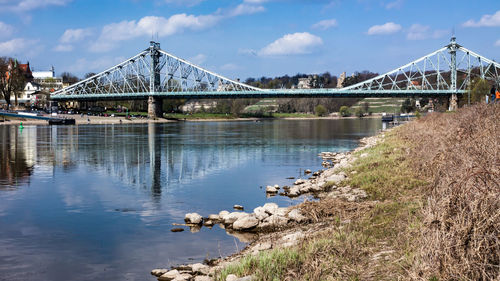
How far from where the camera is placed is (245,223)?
1131 cm

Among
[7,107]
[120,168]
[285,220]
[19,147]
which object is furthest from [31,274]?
[7,107]

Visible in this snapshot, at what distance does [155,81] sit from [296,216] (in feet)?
352

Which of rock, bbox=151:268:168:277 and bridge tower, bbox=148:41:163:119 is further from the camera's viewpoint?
bridge tower, bbox=148:41:163:119

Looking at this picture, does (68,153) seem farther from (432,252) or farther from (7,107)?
(7,107)

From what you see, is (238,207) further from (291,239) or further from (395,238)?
(395,238)

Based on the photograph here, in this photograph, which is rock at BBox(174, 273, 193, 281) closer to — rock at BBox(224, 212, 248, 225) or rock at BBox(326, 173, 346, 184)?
rock at BBox(224, 212, 248, 225)

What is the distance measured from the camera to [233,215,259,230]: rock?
11.3 metres

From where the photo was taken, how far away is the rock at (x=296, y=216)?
11.3 metres

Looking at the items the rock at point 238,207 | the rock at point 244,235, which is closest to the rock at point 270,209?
the rock at point 244,235

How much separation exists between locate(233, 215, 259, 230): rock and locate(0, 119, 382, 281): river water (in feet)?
1.14

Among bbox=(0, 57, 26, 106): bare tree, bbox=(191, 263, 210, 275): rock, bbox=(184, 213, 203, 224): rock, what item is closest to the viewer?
bbox=(191, 263, 210, 275): rock

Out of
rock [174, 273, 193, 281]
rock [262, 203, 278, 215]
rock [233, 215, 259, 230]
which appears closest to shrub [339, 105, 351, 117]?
rock [262, 203, 278, 215]

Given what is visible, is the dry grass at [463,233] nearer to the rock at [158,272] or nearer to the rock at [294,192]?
the rock at [158,272]

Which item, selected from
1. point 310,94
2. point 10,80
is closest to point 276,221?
point 310,94
